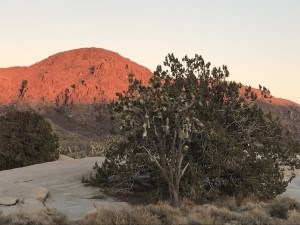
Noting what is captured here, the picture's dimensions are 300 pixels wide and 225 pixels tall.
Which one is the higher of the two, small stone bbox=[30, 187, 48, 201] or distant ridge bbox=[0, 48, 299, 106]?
distant ridge bbox=[0, 48, 299, 106]

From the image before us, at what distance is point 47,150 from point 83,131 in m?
68.6

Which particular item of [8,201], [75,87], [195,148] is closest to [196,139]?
[195,148]

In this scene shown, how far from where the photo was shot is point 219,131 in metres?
17.2

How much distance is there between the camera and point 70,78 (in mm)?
119875

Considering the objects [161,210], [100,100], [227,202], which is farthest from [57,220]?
[100,100]

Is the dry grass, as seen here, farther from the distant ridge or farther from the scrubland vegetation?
the distant ridge

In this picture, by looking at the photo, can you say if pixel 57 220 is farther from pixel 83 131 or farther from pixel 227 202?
pixel 83 131

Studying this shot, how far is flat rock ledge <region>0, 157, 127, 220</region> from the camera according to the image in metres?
15.3

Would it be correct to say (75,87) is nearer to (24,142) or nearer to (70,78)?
(70,78)

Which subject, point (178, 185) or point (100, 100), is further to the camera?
point (100, 100)

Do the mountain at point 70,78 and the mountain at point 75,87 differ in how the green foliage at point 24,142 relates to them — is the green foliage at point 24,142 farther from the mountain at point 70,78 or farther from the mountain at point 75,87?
the mountain at point 70,78

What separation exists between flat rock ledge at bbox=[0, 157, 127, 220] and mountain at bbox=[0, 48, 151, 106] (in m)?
87.7

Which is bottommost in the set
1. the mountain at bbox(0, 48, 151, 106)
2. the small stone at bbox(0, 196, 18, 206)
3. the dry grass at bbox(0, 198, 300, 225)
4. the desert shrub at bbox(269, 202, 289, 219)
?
the small stone at bbox(0, 196, 18, 206)

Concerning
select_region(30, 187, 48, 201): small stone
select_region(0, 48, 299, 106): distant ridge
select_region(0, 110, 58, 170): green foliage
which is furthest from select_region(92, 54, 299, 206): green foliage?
select_region(0, 48, 299, 106): distant ridge
